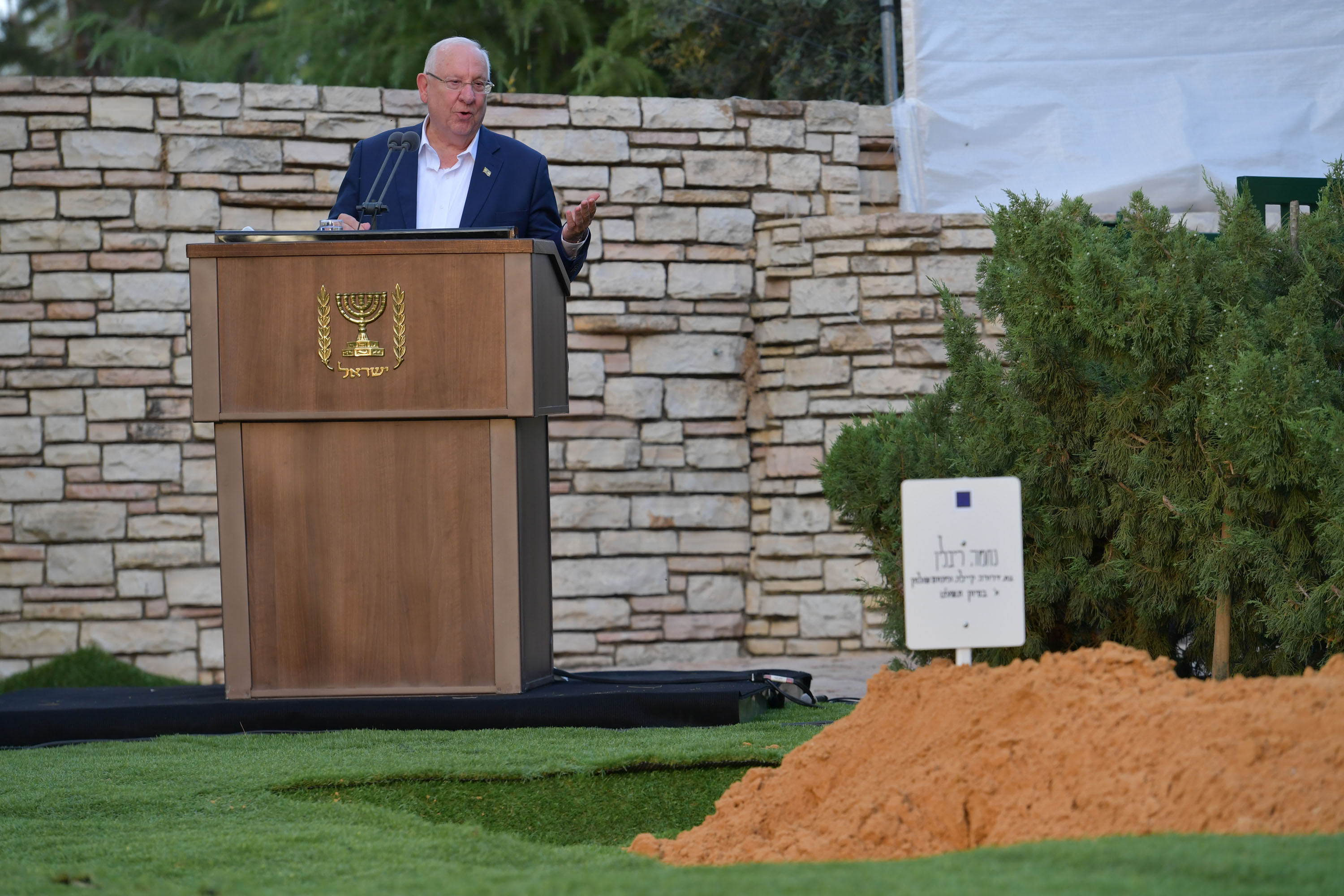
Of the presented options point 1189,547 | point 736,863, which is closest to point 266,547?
point 736,863

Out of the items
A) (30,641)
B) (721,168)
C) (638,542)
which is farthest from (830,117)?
(30,641)

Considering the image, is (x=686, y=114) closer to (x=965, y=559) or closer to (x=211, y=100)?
(x=211, y=100)

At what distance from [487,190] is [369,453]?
0.95 m

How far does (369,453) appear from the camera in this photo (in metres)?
3.59

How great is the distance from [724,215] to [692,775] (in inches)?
152

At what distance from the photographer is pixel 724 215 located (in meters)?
6.46

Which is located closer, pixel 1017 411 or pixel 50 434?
pixel 1017 411

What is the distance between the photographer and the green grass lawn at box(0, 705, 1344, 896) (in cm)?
173

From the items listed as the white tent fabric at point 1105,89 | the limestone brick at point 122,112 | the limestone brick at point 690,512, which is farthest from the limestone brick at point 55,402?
the white tent fabric at point 1105,89

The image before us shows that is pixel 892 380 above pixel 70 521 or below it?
above

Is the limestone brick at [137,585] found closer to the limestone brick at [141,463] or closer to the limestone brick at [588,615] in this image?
the limestone brick at [141,463]

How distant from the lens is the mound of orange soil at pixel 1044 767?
6.43ft

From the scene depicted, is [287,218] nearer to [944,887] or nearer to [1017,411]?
[1017,411]

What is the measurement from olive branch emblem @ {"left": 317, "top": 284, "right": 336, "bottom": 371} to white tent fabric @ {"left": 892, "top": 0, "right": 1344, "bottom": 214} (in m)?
3.64
